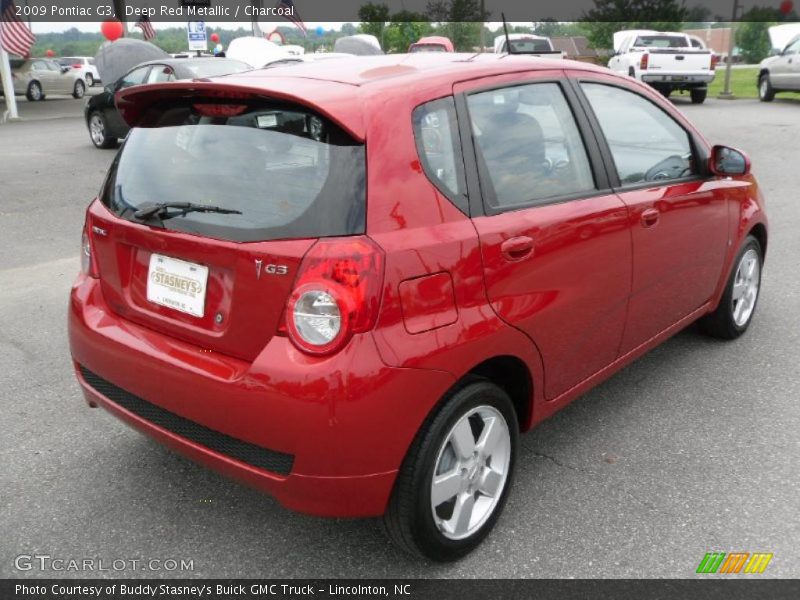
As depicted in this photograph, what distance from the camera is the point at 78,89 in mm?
31422

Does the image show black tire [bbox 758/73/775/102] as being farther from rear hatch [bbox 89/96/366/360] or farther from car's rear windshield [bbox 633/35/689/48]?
rear hatch [bbox 89/96/366/360]

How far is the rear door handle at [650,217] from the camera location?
3433 mm

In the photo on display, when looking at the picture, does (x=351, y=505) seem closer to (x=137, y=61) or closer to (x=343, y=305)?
(x=343, y=305)

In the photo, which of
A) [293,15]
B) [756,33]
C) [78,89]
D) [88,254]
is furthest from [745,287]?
[756,33]

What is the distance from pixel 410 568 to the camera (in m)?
2.69

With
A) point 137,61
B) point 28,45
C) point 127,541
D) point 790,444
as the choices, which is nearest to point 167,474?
point 127,541

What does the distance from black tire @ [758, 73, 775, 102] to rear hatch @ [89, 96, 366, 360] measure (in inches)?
866

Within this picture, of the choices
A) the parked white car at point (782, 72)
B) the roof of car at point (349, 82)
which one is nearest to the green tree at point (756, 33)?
the parked white car at point (782, 72)

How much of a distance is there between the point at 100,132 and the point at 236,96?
12612mm

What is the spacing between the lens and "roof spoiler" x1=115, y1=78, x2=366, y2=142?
2400mm

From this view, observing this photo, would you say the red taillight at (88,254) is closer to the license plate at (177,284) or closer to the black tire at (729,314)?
the license plate at (177,284)

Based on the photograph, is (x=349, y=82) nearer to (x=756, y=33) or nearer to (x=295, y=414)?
(x=295, y=414)

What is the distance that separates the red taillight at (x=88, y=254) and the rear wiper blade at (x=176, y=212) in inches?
15.0

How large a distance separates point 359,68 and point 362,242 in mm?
942
